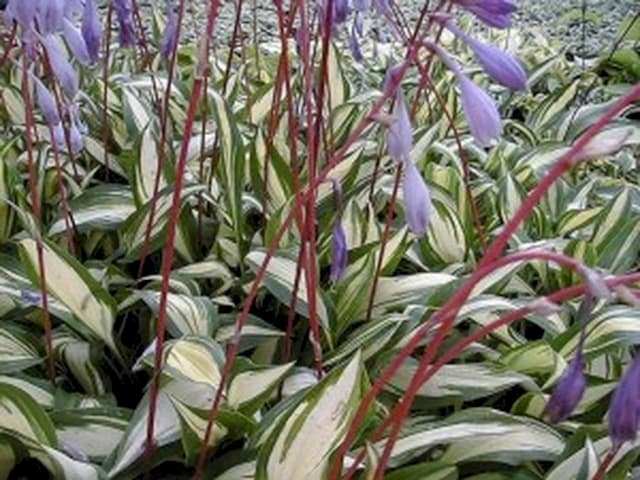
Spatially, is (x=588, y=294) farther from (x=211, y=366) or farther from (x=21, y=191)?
(x=21, y=191)

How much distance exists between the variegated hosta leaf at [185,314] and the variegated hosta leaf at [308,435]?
311 mm

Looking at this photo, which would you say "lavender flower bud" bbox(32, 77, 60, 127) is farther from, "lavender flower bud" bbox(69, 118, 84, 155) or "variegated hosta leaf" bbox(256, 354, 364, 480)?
"variegated hosta leaf" bbox(256, 354, 364, 480)

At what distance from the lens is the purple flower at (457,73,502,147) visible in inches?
32.5

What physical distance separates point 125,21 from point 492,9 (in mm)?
932

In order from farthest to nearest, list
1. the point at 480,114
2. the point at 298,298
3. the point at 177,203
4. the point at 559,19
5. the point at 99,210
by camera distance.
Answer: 1. the point at 559,19
2. the point at 99,210
3. the point at 298,298
4. the point at 177,203
5. the point at 480,114

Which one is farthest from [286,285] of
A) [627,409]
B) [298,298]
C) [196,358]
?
[627,409]

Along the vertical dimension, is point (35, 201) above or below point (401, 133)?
below

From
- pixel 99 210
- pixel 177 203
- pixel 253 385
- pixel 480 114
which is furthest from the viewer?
pixel 99 210

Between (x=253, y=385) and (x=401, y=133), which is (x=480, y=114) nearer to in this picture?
(x=401, y=133)

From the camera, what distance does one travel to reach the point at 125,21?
1667 millimetres

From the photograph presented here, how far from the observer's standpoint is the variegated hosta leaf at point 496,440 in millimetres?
1138

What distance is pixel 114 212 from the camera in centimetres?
163

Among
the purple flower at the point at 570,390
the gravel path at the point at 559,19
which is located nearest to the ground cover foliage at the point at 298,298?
the purple flower at the point at 570,390

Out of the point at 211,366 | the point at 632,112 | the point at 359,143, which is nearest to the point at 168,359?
the point at 211,366
